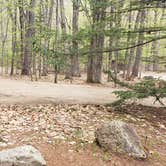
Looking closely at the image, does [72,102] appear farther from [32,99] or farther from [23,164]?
[23,164]

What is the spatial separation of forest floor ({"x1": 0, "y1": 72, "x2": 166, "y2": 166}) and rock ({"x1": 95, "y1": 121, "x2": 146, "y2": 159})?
0.48ft

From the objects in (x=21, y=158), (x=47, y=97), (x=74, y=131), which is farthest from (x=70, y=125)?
(x=47, y=97)

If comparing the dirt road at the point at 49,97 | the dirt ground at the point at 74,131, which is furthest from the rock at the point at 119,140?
the dirt road at the point at 49,97

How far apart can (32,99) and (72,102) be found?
129cm

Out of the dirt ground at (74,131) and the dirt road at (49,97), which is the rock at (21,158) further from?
the dirt road at (49,97)

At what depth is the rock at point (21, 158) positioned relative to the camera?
16.0ft

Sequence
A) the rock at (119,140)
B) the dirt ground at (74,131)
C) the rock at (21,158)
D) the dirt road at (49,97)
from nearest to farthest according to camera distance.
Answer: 1. the rock at (21,158)
2. the dirt ground at (74,131)
3. the rock at (119,140)
4. the dirt road at (49,97)

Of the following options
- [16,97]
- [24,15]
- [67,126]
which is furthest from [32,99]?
[24,15]

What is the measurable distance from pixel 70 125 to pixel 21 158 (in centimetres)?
255

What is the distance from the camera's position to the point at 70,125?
24.2 ft

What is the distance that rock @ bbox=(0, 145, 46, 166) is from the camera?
16.0 ft

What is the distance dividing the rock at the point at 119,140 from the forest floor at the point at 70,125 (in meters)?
0.15

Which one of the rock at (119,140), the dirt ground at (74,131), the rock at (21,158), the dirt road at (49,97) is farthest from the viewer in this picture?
the dirt road at (49,97)

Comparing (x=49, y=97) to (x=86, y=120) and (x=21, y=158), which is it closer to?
(x=86, y=120)
